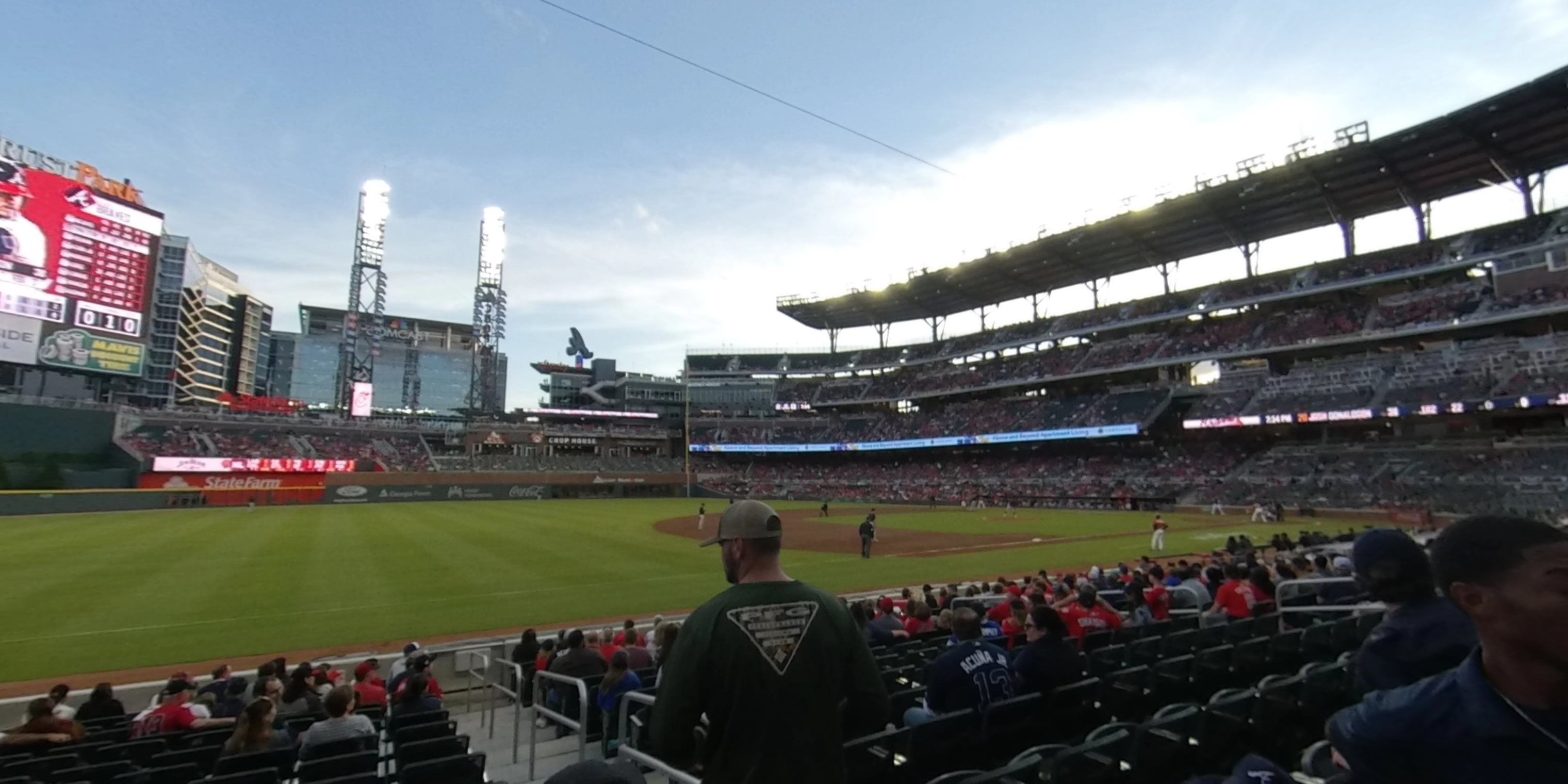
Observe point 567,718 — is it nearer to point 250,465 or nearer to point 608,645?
point 608,645

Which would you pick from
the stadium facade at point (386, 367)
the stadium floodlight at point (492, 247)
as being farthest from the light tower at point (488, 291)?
the stadium facade at point (386, 367)

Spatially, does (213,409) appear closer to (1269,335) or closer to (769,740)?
(769,740)

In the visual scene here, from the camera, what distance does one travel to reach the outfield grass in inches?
540

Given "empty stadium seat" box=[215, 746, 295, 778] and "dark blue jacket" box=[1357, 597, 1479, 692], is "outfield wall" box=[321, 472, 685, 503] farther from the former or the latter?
"dark blue jacket" box=[1357, 597, 1479, 692]

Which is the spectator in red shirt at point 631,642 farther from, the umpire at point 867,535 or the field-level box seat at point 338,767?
the umpire at point 867,535

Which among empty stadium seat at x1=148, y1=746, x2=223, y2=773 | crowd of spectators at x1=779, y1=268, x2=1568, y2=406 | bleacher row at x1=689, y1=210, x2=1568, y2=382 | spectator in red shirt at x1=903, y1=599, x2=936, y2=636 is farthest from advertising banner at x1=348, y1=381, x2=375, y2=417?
empty stadium seat at x1=148, y1=746, x2=223, y2=773

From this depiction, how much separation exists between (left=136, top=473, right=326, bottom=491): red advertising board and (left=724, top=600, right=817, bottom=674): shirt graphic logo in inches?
2437

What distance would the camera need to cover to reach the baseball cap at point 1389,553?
311 centimetres

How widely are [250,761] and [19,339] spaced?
51.8m

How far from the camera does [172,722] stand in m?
6.89

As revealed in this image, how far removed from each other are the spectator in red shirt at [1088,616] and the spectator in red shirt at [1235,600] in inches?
49.7

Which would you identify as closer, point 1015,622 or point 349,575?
point 1015,622

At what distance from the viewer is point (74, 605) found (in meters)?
16.1

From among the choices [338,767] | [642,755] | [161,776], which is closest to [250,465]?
[161,776]
